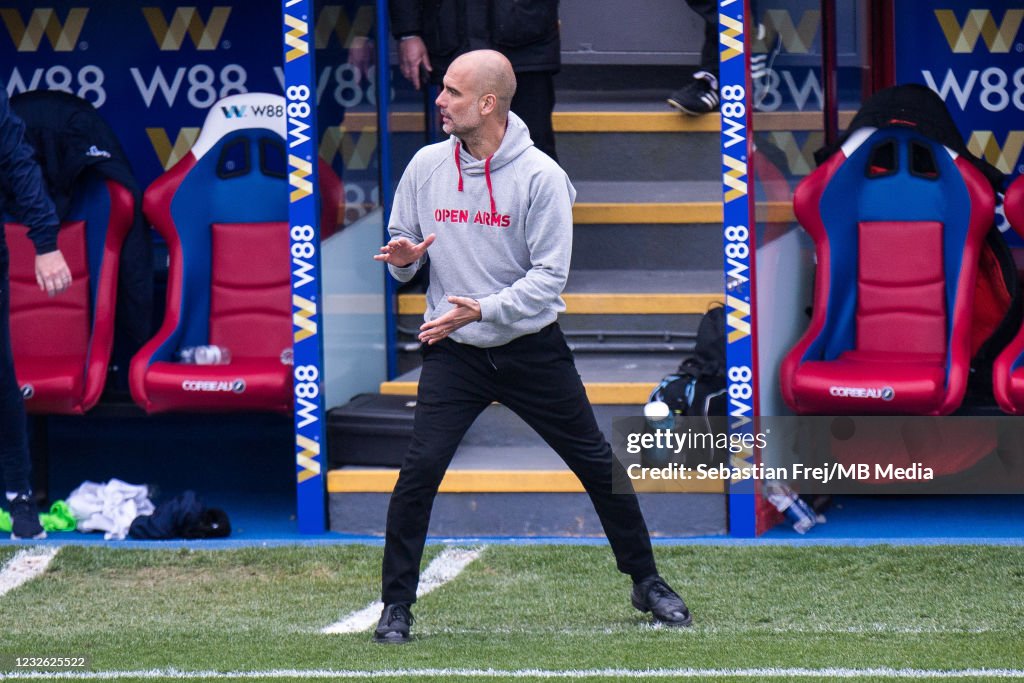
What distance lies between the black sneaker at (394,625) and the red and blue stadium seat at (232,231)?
2.95m

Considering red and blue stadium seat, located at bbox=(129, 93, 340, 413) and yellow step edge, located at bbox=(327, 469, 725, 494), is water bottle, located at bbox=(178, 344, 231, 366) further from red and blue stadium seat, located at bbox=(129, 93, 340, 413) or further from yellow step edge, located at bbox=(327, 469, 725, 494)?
yellow step edge, located at bbox=(327, 469, 725, 494)

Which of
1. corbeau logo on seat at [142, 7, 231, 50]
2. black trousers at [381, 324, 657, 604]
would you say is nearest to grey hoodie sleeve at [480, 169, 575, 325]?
black trousers at [381, 324, 657, 604]

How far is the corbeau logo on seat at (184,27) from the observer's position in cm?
848

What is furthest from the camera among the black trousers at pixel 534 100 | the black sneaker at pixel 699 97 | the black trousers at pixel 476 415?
the black sneaker at pixel 699 97

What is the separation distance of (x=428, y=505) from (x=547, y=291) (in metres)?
0.70

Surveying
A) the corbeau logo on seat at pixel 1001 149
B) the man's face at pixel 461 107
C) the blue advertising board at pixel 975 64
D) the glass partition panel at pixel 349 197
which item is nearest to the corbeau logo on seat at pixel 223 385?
the glass partition panel at pixel 349 197

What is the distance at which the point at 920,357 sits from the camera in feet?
23.8

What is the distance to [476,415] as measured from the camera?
5086mm

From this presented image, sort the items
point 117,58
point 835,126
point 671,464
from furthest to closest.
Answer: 1. point 117,58
2. point 835,126
3. point 671,464

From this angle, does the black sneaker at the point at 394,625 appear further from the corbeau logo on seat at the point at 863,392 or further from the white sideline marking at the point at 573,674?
the corbeau logo on seat at the point at 863,392

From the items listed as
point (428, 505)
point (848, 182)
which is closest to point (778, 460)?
point (848, 182)

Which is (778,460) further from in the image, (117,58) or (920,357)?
(117,58)

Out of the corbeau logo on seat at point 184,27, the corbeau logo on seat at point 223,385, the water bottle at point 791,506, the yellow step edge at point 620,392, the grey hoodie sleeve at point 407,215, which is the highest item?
the corbeau logo on seat at point 184,27

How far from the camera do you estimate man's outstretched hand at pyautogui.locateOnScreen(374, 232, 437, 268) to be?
483 cm
